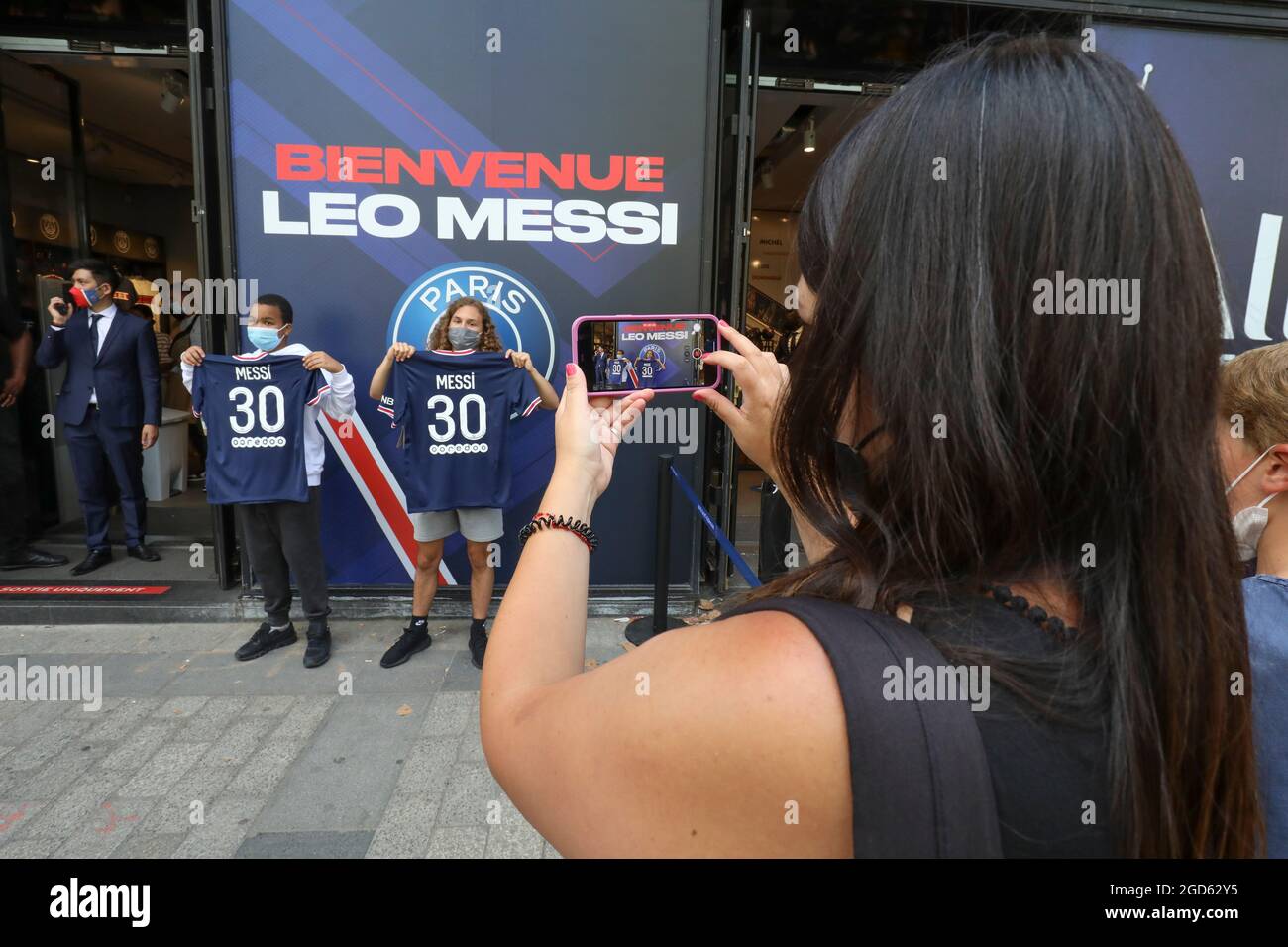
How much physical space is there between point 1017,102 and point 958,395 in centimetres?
30

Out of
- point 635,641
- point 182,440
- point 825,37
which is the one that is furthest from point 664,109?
point 182,440

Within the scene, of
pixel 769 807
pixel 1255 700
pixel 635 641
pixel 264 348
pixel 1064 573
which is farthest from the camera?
pixel 635 641

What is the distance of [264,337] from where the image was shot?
4078mm

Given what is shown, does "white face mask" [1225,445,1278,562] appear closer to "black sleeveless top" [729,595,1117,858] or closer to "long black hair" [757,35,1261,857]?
"long black hair" [757,35,1261,857]

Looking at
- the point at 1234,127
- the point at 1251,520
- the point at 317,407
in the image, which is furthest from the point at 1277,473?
the point at 1234,127

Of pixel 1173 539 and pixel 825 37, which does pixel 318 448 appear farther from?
pixel 825 37

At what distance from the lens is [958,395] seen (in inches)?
26.8

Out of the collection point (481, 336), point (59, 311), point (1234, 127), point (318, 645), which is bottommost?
point (318, 645)

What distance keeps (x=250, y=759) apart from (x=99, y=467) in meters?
3.65

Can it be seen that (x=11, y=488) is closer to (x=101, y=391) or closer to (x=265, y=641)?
(x=101, y=391)

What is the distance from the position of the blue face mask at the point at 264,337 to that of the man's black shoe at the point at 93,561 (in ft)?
8.73

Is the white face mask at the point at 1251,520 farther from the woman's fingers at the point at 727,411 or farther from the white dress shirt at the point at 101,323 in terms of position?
the white dress shirt at the point at 101,323

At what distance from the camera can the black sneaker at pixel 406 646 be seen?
411 centimetres

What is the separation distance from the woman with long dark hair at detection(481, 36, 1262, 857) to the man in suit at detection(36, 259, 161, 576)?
5959 millimetres
